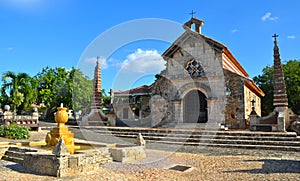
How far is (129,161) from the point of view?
322 inches

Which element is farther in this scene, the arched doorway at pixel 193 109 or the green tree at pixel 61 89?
the green tree at pixel 61 89

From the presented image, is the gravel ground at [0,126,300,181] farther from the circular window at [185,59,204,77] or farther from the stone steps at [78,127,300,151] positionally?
the circular window at [185,59,204,77]

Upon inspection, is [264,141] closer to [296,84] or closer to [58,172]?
[58,172]

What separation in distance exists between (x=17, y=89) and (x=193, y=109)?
1950cm

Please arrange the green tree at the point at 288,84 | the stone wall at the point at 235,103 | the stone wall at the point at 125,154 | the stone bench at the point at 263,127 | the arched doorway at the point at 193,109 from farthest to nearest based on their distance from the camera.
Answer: the green tree at the point at 288,84
the arched doorway at the point at 193,109
the stone wall at the point at 235,103
the stone bench at the point at 263,127
the stone wall at the point at 125,154

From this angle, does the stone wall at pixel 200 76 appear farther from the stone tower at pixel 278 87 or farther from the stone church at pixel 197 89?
the stone tower at pixel 278 87

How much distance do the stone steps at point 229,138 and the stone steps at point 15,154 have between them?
7624 mm

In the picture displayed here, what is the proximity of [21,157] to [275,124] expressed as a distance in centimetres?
1411

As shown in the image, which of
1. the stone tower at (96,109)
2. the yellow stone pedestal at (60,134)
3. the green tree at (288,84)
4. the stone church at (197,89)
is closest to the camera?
the yellow stone pedestal at (60,134)

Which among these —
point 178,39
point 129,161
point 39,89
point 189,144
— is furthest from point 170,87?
point 39,89

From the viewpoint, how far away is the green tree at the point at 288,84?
1117 inches

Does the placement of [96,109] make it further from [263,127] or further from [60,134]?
[60,134]

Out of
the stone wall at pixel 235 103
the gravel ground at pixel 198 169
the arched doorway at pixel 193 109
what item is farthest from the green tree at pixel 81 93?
the gravel ground at pixel 198 169

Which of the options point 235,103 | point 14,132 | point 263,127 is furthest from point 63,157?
point 235,103
